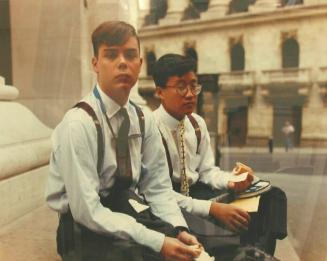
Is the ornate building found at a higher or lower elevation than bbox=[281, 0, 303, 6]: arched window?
lower

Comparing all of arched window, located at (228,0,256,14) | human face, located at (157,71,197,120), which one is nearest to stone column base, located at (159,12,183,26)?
arched window, located at (228,0,256,14)

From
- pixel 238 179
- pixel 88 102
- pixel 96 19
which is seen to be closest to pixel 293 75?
pixel 238 179

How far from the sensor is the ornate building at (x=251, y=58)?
82.1 inches

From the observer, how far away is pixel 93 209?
1.39 metres

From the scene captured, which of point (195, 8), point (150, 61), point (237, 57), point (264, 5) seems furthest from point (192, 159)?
point (264, 5)

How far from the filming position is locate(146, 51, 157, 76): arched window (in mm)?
2053

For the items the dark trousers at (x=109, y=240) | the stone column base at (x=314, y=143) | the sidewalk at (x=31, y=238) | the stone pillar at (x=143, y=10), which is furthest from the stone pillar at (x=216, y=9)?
the sidewalk at (x=31, y=238)

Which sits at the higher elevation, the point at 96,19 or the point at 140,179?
the point at 96,19

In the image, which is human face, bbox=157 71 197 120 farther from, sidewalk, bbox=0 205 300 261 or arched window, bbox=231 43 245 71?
sidewalk, bbox=0 205 300 261

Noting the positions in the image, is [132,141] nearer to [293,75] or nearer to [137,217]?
[137,217]

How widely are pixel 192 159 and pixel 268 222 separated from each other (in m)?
0.43

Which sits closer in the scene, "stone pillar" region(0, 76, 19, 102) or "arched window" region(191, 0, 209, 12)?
"arched window" region(191, 0, 209, 12)

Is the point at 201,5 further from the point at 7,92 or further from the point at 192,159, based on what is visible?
the point at 7,92

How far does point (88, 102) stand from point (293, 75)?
3.76 feet
